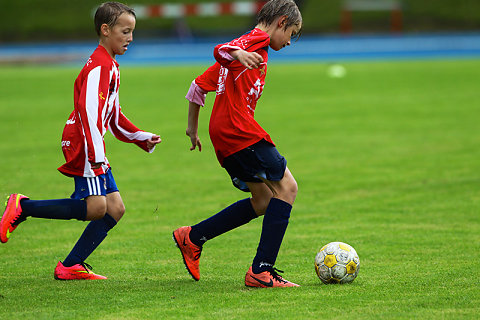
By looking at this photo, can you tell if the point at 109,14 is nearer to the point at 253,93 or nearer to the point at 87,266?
the point at 253,93

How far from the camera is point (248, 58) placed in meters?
4.40

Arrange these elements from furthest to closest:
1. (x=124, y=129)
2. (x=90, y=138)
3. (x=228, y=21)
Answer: (x=228, y=21) < (x=124, y=129) < (x=90, y=138)

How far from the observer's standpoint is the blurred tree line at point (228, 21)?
1666 inches

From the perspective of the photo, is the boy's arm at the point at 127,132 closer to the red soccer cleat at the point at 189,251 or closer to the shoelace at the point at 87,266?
the red soccer cleat at the point at 189,251

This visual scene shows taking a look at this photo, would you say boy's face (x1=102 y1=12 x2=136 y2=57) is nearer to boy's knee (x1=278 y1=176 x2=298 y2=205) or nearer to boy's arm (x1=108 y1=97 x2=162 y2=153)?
boy's arm (x1=108 y1=97 x2=162 y2=153)

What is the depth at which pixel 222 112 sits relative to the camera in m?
4.91

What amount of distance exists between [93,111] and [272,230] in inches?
54.1

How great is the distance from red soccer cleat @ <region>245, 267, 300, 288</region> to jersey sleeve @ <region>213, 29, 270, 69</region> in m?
1.34

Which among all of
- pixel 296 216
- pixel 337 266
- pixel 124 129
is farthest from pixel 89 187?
pixel 296 216

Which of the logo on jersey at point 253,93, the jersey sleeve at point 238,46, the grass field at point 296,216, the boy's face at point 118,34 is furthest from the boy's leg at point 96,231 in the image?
the jersey sleeve at point 238,46

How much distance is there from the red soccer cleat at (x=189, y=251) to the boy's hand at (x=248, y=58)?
148 centimetres

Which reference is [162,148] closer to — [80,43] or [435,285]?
[435,285]

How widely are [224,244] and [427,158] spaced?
5461 mm

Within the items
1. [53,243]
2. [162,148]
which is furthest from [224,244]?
[162,148]
